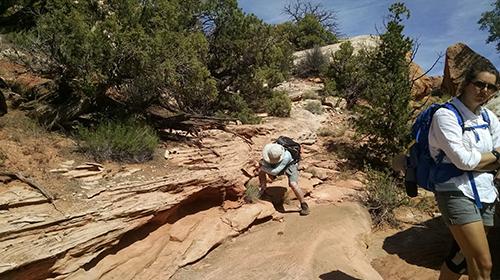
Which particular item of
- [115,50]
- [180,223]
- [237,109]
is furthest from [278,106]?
[180,223]

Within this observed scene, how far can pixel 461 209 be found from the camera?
2980mm

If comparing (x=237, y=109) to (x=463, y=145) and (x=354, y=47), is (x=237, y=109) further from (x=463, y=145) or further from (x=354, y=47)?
(x=354, y=47)

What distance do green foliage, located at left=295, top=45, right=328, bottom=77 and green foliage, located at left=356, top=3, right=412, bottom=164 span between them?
6808 millimetres

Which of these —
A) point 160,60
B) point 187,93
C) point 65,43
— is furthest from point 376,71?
point 65,43

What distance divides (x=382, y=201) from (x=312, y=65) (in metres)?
10.8

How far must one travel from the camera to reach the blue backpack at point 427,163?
3.07m

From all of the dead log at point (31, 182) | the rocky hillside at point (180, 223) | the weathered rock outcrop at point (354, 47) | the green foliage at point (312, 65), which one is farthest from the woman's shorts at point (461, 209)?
the weathered rock outcrop at point (354, 47)

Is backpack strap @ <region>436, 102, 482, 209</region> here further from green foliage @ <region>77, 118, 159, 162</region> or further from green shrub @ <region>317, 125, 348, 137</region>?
green shrub @ <region>317, 125, 348, 137</region>

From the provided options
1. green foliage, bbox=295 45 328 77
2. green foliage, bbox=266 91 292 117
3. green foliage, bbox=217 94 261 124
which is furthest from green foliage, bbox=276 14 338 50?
green foliage, bbox=217 94 261 124

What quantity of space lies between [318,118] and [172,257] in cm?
764

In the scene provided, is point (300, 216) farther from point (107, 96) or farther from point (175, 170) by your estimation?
point (107, 96)

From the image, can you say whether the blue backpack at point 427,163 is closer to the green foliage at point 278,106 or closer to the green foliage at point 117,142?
the green foliage at point 117,142

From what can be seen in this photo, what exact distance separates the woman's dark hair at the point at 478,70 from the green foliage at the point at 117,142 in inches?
183

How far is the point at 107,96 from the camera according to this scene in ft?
25.4
